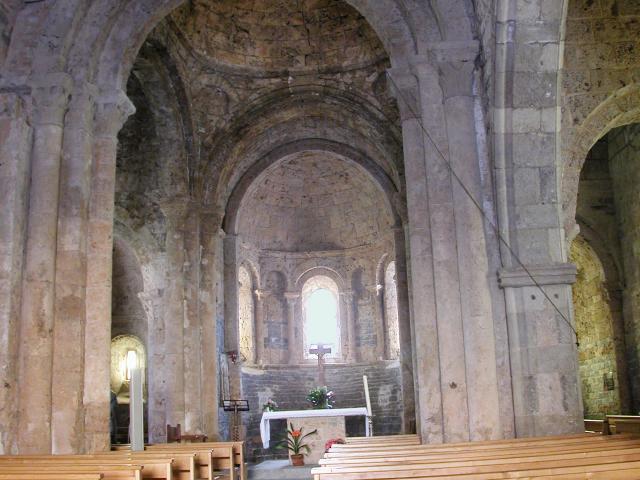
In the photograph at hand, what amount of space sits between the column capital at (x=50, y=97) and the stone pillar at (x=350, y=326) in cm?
1335

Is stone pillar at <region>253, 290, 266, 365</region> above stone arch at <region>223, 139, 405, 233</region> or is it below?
below

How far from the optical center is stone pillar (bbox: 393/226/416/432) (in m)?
17.7

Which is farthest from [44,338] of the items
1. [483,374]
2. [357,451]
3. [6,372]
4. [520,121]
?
[520,121]

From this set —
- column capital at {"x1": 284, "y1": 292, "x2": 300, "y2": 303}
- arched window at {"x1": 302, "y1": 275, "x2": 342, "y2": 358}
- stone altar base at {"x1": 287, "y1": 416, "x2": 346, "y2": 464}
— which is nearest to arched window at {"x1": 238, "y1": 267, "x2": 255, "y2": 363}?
column capital at {"x1": 284, "y1": 292, "x2": 300, "y2": 303}

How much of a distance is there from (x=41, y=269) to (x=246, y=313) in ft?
40.2

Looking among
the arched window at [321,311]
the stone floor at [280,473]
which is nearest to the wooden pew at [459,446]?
the stone floor at [280,473]

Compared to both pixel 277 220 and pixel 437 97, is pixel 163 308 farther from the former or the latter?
pixel 437 97

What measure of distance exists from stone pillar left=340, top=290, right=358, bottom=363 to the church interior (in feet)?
13.3

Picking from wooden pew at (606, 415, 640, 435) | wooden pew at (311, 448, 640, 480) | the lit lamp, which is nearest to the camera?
wooden pew at (311, 448, 640, 480)

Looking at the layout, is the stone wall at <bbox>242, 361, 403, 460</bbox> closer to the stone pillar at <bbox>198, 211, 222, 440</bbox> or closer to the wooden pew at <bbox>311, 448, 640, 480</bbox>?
the stone pillar at <bbox>198, 211, 222, 440</bbox>

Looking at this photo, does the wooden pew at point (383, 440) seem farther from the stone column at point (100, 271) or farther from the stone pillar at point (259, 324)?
the stone pillar at point (259, 324)

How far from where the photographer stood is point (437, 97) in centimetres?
967

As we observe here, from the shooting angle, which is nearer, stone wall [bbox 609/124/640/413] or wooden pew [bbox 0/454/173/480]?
wooden pew [bbox 0/454/173/480]

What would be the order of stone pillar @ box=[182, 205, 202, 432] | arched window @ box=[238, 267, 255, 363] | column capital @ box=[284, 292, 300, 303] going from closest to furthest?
stone pillar @ box=[182, 205, 202, 432] < arched window @ box=[238, 267, 255, 363] < column capital @ box=[284, 292, 300, 303]
